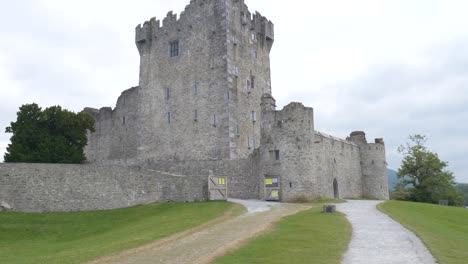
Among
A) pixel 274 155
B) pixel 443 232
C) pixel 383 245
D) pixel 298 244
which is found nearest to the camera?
pixel 298 244

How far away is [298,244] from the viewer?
53.9 feet

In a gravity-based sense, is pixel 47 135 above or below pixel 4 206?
above

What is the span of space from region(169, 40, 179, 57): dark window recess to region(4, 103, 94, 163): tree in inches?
516

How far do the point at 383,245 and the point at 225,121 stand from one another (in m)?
28.9

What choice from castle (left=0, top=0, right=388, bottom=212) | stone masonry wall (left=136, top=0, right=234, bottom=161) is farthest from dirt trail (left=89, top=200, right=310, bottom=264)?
stone masonry wall (left=136, top=0, right=234, bottom=161)

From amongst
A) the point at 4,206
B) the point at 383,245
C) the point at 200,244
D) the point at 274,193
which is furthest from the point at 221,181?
the point at 383,245

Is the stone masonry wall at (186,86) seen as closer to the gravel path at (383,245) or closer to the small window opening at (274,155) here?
the small window opening at (274,155)

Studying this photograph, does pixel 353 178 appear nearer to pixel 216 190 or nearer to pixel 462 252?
pixel 216 190

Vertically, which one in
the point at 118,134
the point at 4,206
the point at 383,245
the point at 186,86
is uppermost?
the point at 186,86

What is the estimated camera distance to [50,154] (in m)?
36.4

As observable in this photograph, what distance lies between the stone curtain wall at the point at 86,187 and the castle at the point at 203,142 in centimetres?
7

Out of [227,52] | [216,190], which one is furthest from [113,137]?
[216,190]

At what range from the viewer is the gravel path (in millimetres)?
14234

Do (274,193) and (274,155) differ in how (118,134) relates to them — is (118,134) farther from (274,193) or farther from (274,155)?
(274,193)
